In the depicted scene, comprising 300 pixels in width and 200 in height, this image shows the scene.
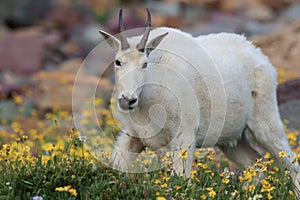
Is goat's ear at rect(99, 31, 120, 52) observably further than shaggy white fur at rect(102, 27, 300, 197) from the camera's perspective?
No

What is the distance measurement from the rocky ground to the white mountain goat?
2.29 m

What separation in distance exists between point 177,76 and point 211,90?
0.48 meters

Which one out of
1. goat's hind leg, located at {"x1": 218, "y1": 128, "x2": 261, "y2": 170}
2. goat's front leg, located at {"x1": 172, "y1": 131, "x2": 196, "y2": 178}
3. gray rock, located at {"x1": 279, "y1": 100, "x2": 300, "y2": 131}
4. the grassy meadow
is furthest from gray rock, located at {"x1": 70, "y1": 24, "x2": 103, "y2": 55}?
the grassy meadow

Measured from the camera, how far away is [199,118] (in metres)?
6.99

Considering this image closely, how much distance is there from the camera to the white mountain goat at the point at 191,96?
651cm

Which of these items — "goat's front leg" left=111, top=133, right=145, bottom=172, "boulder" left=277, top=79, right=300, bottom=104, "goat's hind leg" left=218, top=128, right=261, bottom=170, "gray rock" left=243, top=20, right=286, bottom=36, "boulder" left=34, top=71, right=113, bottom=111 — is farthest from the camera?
"gray rock" left=243, top=20, right=286, bottom=36

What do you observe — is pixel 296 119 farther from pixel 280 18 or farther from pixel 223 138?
pixel 280 18

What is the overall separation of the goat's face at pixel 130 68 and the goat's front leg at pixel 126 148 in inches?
28.8

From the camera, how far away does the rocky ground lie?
13.1 metres

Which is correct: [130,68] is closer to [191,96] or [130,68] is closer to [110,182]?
[191,96]

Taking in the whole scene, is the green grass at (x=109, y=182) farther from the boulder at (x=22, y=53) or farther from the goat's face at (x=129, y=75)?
the boulder at (x=22, y=53)

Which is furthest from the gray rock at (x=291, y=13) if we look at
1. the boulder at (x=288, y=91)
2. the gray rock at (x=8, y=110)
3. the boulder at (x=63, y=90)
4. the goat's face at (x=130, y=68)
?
the goat's face at (x=130, y=68)

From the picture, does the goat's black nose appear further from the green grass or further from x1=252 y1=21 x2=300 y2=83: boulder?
x1=252 y1=21 x2=300 y2=83: boulder

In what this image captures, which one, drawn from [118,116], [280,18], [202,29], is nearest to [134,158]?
[118,116]
